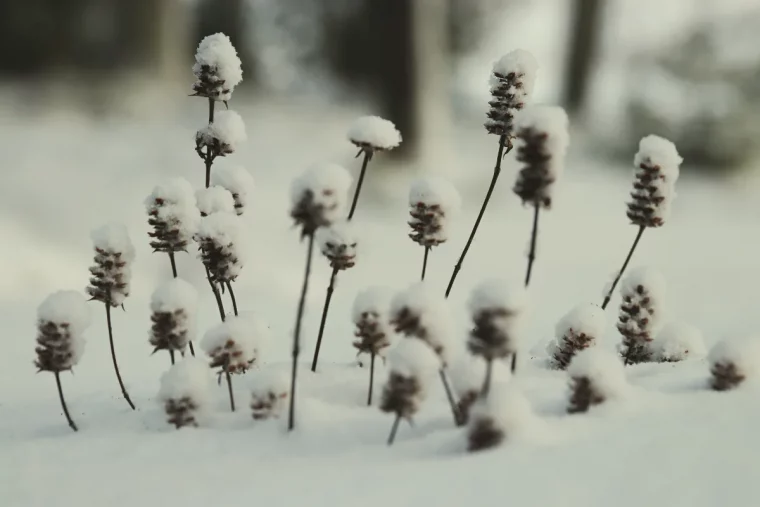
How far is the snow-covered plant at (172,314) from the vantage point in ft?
5.45

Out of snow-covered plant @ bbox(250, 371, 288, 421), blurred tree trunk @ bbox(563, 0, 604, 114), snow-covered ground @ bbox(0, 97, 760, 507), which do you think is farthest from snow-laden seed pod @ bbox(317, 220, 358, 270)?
blurred tree trunk @ bbox(563, 0, 604, 114)

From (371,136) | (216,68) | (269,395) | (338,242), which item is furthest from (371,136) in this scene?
(269,395)

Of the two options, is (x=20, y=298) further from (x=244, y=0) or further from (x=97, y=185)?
(x=244, y=0)

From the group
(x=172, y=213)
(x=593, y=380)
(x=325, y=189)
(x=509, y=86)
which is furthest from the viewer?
(x=509, y=86)

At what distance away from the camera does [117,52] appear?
8727mm

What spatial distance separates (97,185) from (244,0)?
659 cm

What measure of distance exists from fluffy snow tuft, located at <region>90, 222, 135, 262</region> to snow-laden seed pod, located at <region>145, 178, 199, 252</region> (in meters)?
0.07

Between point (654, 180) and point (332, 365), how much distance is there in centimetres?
99

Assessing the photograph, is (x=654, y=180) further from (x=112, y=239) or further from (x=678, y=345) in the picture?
(x=112, y=239)

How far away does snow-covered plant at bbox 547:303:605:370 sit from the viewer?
2.01 metres

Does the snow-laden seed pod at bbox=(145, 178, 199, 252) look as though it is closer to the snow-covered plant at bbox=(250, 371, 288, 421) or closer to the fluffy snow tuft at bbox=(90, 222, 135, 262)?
the fluffy snow tuft at bbox=(90, 222, 135, 262)

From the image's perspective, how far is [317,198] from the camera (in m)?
1.40

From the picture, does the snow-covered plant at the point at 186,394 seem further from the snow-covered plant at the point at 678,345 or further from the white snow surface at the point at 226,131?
the snow-covered plant at the point at 678,345

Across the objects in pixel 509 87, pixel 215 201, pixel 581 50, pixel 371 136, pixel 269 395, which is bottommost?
pixel 269 395
